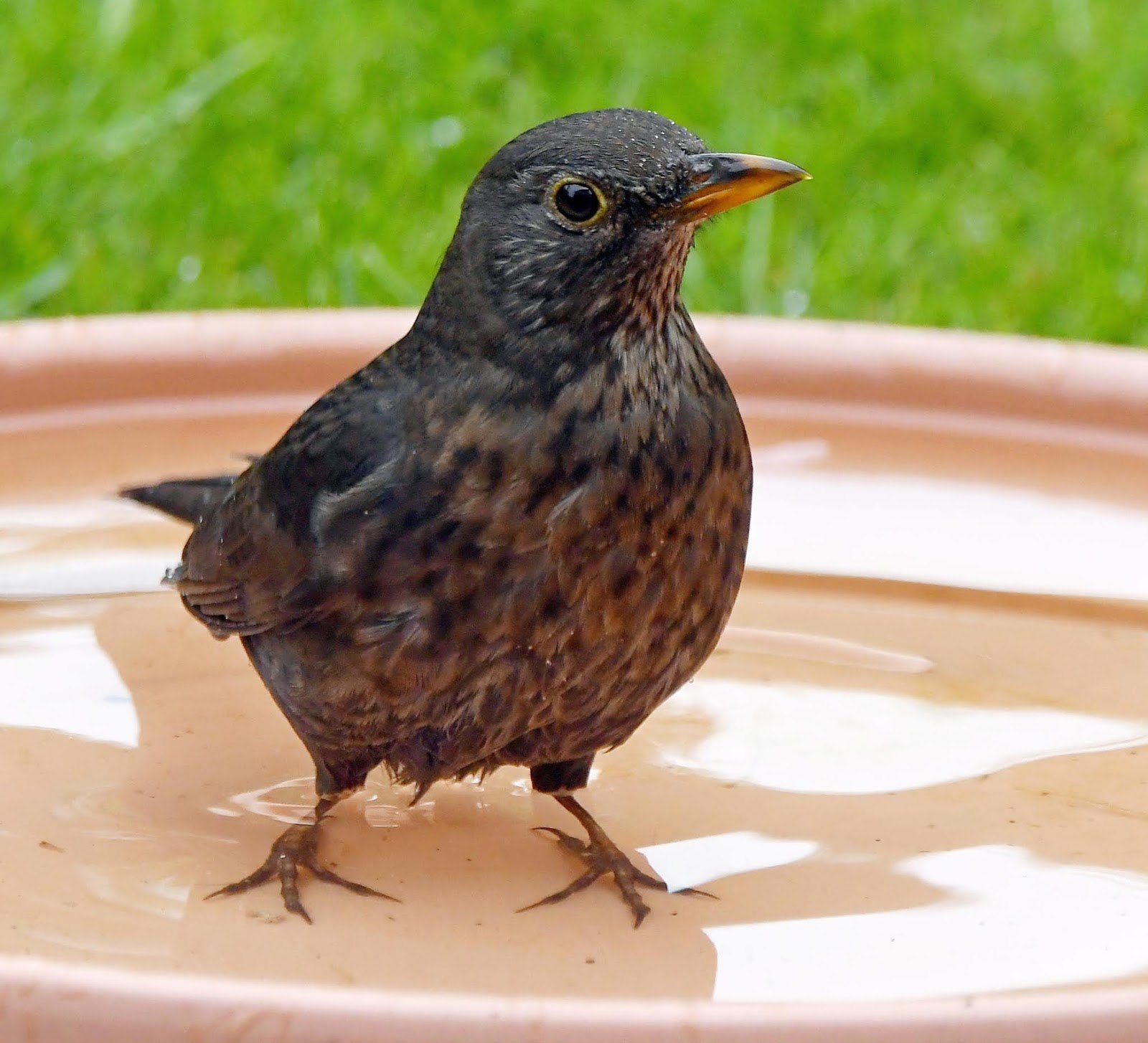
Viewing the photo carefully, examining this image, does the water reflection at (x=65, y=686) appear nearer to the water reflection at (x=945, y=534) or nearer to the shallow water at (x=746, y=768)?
the shallow water at (x=746, y=768)

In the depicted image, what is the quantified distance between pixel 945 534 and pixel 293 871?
1711 mm

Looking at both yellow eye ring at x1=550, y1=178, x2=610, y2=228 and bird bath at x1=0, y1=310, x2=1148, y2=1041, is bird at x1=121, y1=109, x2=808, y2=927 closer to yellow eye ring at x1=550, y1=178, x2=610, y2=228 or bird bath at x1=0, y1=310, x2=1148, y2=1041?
yellow eye ring at x1=550, y1=178, x2=610, y2=228

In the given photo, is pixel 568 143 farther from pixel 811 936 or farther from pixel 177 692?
pixel 177 692

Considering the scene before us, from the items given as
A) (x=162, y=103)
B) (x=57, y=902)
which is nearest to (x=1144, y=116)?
(x=162, y=103)

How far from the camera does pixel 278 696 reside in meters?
3.14

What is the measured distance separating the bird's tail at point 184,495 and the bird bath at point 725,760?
0.26 meters

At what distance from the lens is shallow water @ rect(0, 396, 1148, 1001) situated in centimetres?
294

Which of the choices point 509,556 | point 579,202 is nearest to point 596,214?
point 579,202

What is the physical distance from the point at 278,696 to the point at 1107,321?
3.32 metres

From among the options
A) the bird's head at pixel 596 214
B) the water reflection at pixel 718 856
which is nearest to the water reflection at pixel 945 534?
the water reflection at pixel 718 856

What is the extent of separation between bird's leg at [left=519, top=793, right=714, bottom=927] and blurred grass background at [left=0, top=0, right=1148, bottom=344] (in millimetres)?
2489

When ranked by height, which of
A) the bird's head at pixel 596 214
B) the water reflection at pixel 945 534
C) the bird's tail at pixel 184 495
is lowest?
the water reflection at pixel 945 534

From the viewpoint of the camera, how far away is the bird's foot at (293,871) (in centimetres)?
307

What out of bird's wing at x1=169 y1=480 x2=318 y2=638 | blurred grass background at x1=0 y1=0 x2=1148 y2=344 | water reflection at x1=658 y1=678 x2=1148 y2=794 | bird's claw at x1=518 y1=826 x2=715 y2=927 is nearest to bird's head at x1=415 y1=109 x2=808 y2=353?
bird's wing at x1=169 y1=480 x2=318 y2=638
